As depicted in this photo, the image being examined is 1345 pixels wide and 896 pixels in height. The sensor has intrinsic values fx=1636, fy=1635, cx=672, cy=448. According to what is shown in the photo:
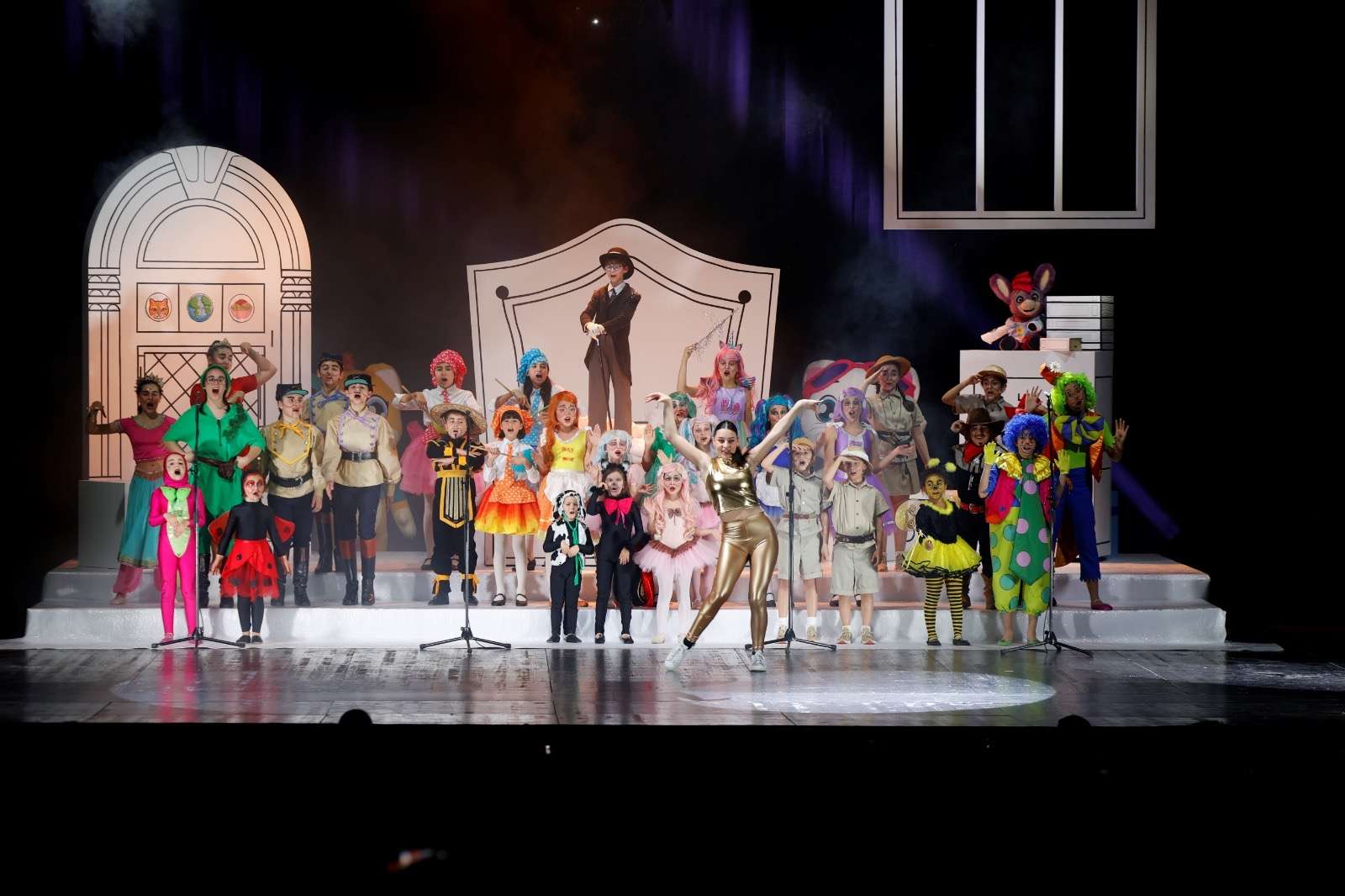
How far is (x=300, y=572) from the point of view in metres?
8.95

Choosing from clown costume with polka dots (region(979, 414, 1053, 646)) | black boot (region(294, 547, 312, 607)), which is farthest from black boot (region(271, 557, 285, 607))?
clown costume with polka dots (region(979, 414, 1053, 646))

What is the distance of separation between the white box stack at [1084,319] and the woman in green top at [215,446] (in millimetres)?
4692

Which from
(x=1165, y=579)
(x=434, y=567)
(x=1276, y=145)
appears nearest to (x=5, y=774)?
(x=434, y=567)

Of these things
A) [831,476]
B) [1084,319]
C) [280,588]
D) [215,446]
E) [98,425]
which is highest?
[1084,319]

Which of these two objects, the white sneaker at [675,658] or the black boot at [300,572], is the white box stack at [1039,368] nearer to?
the white sneaker at [675,658]

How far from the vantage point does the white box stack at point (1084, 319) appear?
982 centimetres

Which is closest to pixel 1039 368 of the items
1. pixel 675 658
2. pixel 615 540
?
pixel 615 540

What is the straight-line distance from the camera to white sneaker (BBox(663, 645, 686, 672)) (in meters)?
7.92

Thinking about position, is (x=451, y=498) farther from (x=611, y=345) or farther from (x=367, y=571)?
(x=611, y=345)

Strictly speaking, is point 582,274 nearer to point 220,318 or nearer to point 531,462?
point 531,462

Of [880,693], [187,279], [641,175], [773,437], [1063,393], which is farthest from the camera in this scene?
[641,175]

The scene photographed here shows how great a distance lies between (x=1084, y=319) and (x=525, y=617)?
381 centimetres

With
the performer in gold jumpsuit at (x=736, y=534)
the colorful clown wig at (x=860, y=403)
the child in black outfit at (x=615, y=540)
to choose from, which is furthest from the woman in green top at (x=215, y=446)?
the colorful clown wig at (x=860, y=403)

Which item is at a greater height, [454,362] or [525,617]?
[454,362]
